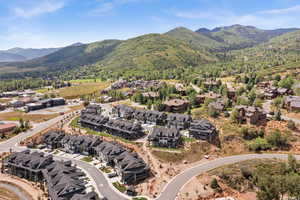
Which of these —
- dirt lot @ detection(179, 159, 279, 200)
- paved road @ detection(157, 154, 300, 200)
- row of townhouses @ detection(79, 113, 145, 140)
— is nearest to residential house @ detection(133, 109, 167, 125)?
row of townhouses @ detection(79, 113, 145, 140)

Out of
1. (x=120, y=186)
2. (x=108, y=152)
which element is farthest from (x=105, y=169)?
(x=120, y=186)

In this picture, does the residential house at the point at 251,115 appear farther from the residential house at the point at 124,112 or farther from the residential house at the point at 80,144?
the residential house at the point at 80,144

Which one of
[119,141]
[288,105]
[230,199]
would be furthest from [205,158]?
[288,105]

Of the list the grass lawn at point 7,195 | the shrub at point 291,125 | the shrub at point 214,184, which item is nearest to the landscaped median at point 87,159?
the grass lawn at point 7,195

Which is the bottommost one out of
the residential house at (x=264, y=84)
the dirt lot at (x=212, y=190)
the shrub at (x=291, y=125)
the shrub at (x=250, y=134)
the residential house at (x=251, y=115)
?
the dirt lot at (x=212, y=190)

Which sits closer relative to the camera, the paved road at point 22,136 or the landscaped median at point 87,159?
the landscaped median at point 87,159

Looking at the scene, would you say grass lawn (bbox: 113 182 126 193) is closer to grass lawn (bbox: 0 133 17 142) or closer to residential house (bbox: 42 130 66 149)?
residential house (bbox: 42 130 66 149)
